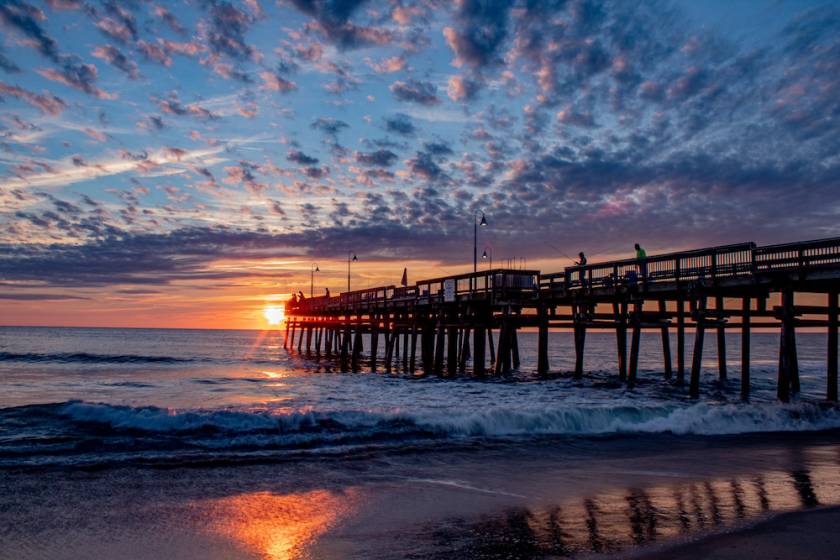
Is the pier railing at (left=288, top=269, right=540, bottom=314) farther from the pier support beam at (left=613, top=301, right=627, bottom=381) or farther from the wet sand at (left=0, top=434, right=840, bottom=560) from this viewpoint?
the wet sand at (left=0, top=434, right=840, bottom=560)

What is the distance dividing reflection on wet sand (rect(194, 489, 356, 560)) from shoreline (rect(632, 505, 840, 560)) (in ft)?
11.8

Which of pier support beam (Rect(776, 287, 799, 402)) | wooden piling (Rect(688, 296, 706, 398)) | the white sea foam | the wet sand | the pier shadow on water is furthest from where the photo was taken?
wooden piling (Rect(688, 296, 706, 398))

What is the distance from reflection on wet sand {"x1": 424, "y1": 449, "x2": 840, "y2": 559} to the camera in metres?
6.55

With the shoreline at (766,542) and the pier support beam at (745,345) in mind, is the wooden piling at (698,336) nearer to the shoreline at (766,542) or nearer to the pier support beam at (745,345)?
the pier support beam at (745,345)

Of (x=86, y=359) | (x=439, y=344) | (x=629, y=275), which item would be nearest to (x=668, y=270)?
(x=629, y=275)

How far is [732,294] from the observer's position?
21.6m

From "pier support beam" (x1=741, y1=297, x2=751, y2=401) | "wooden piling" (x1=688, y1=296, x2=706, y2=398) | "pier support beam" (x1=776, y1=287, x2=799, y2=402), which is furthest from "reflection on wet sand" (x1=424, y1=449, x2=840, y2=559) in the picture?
"pier support beam" (x1=741, y1=297, x2=751, y2=401)

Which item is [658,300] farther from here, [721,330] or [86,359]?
[86,359]

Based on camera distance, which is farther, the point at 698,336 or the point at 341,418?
the point at 698,336

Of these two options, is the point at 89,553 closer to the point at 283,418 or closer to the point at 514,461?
the point at 514,461

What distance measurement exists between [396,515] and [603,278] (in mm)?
18703

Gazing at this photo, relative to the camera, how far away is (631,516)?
766 cm

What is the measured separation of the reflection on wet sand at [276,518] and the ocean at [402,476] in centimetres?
4

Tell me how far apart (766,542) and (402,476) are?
5.73 meters
